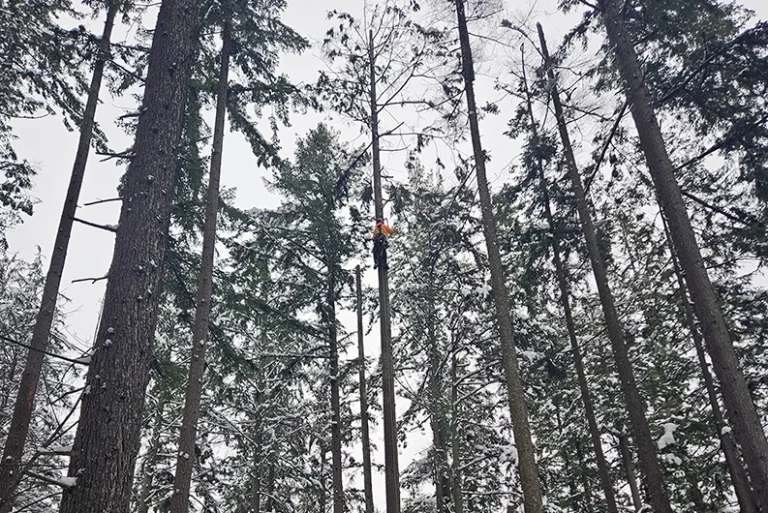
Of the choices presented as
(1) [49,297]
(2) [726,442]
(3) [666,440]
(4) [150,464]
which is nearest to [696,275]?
(3) [666,440]

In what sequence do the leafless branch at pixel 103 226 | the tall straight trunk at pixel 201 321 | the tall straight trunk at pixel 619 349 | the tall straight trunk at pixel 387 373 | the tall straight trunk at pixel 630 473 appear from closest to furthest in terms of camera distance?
the leafless branch at pixel 103 226 < the tall straight trunk at pixel 201 321 < the tall straight trunk at pixel 387 373 < the tall straight trunk at pixel 619 349 < the tall straight trunk at pixel 630 473

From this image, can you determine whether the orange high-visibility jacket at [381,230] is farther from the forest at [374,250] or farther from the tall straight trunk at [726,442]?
the tall straight trunk at [726,442]

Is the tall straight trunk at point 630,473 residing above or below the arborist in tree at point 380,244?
below

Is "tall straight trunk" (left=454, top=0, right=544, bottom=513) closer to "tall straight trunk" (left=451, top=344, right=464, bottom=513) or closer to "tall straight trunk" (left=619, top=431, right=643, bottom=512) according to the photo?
"tall straight trunk" (left=451, top=344, right=464, bottom=513)

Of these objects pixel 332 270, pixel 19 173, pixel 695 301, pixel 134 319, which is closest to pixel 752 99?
pixel 695 301

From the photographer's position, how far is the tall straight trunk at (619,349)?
9305 millimetres

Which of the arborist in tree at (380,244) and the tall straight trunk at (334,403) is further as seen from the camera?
the tall straight trunk at (334,403)

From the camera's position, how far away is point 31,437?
475 inches

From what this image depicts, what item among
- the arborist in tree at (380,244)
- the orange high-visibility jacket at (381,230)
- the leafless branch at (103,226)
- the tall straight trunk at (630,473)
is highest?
the orange high-visibility jacket at (381,230)

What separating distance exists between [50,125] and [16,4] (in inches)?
151

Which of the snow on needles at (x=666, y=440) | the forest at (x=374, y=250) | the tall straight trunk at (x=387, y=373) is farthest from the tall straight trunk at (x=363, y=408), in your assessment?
the snow on needles at (x=666, y=440)

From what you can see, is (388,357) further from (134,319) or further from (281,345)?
(281,345)

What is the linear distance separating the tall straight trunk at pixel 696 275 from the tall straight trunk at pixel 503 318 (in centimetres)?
293

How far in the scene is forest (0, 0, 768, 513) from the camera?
652 centimetres
